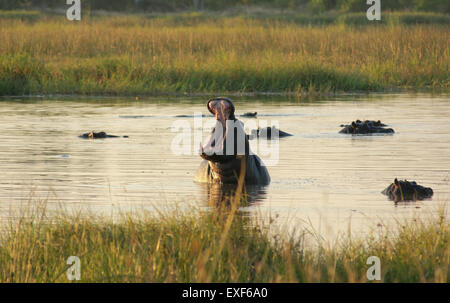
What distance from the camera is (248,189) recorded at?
1107 centimetres

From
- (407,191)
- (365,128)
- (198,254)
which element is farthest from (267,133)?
(198,254)

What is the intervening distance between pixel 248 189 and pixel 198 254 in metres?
4.34

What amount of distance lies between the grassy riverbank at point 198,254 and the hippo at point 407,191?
7.75ft

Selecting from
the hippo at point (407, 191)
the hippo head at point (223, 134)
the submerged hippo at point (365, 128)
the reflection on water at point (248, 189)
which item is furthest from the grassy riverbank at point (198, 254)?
the submerged hippo at point (365, 128)

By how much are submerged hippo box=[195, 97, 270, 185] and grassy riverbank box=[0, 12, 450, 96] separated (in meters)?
13.6

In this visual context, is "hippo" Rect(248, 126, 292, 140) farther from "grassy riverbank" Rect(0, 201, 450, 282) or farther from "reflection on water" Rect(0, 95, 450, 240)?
"grassy riverbank" Rect(0, 201, 450, 282)

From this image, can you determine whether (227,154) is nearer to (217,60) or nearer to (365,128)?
(365,128)

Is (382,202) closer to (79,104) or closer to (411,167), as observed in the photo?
(411,167)

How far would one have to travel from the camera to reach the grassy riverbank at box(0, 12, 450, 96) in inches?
987

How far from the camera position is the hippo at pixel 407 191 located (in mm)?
10281

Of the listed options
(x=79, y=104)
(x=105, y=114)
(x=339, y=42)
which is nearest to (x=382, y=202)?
(x=105, y=114)
